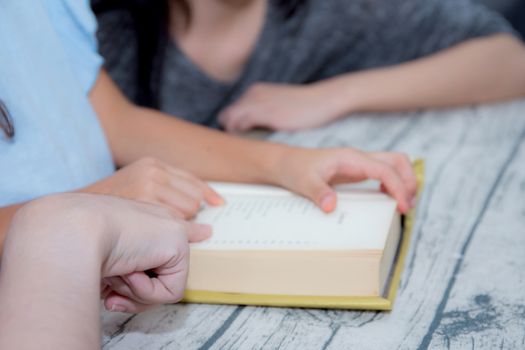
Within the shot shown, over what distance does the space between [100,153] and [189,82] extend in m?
0.60

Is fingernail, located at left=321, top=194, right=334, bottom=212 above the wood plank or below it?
above

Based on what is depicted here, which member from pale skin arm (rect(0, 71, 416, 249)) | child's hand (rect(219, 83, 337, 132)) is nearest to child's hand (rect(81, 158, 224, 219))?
pale skin arm (rect(0, 71, 416, 249))

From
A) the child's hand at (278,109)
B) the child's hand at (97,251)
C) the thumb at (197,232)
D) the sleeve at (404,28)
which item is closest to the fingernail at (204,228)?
the thumb at (197,232)

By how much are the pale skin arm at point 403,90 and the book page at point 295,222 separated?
0.40 meters

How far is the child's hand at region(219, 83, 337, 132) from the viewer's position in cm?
124

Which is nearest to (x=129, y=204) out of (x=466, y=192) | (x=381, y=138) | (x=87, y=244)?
(x=87, y=244)

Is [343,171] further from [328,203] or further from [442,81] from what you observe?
[442,81]

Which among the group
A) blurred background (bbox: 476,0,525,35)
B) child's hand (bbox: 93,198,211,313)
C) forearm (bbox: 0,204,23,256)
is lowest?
blurred background (bbox: 476,0,525,35)

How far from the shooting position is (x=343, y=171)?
0.86 metres

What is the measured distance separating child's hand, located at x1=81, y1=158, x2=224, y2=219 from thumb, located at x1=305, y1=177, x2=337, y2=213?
0.11 metres

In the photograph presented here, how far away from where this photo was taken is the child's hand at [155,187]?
779mm

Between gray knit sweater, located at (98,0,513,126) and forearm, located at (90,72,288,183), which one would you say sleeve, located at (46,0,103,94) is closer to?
forearm, located at (90,72,288,183)

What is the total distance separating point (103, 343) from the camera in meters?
0.65

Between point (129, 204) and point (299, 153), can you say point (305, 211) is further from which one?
point (129, 204)
